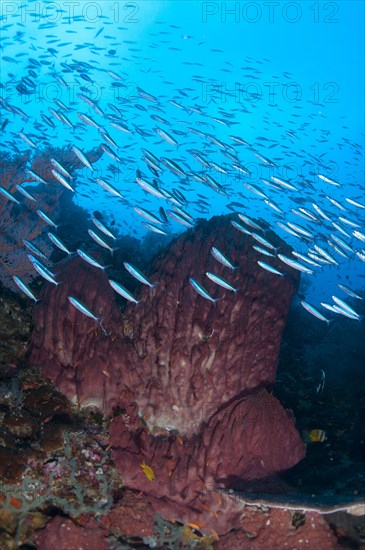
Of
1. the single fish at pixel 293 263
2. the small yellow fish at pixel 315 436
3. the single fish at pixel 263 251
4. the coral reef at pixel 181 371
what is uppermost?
the single fish at pixel 263 251

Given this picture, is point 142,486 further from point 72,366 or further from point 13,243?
point 13,243

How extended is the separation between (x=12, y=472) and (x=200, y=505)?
232 centimetres

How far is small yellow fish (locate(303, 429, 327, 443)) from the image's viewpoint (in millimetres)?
6559

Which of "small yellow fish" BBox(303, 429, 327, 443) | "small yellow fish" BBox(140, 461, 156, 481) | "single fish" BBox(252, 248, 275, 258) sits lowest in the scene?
"small yellow fish" BBox(303, 429, 327, 443)

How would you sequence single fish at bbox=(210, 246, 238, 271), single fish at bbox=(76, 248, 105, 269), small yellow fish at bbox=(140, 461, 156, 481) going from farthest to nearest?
single fish at bbox=(76, 248, 105, 269)
single fish at bbox=(210, 246, 238, 271)
small yellow fish at bbox=(140, 461, 156, 481)

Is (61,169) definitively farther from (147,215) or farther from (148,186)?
(147,215)

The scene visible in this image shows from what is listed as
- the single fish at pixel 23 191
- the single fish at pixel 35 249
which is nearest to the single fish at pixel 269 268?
the single fish at pixel 35 249

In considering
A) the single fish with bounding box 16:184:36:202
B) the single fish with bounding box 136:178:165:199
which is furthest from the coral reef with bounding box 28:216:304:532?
the single fish with bounding box 16:184:36:202

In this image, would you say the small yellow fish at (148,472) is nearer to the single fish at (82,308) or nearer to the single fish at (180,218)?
the single fish at (82,308)

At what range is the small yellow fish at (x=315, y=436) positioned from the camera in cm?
656

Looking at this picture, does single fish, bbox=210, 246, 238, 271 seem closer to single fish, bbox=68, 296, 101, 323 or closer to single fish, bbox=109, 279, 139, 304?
single fish, bbox=109, 279, 139, 304

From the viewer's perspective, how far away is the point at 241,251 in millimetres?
6605

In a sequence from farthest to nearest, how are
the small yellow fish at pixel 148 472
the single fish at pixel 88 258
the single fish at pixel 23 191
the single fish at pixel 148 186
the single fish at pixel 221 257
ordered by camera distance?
the single fish at pixel 23 191, the single fish at pixel 148 186, the single fish at pixel 88 258, the single fish at pixel 221 257, the small yellow fish at pixel 148 472

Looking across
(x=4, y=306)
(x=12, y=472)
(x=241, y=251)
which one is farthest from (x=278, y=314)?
(x=4, y=306)
